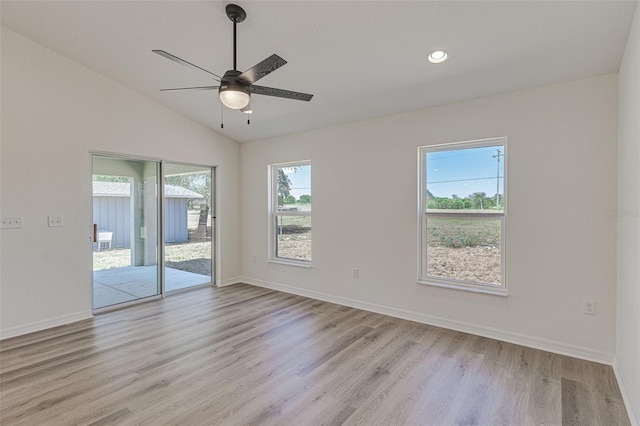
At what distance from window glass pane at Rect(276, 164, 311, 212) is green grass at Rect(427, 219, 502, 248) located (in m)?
1.89

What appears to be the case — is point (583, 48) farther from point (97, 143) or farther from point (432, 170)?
point (97, 143)

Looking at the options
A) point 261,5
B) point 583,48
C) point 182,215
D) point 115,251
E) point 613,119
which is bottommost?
point 115,251

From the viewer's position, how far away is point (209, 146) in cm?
511

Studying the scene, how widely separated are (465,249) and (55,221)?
4592mm

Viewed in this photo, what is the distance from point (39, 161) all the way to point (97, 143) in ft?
2.01

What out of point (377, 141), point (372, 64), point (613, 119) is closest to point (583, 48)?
point (613, 119)

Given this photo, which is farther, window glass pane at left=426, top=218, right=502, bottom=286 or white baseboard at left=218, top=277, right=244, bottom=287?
white baseboard at left=218, top=277, right=244, bottom=287

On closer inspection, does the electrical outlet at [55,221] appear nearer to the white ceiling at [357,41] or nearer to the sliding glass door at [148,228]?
the sliding glass door at [148,228]

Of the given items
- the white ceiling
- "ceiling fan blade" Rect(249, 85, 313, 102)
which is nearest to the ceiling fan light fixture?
"ceiling fan blade" Rect(249, 85, 313, 102)

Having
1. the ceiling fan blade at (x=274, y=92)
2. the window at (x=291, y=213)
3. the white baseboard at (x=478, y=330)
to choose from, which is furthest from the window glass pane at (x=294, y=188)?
the ceiling fan blade at (x=274, y=92)

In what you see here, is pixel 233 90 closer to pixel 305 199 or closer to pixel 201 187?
pixel 305 199

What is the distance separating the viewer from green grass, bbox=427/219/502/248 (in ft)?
10.9

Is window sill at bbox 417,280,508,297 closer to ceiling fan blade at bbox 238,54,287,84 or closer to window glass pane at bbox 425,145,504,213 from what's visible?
window glass pane at bbox 425,145,504,213

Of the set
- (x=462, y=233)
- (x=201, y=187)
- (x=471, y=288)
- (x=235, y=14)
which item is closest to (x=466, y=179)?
(x=462, y=233)
